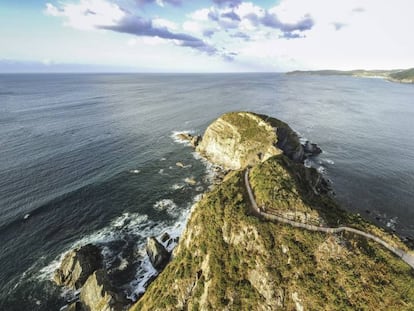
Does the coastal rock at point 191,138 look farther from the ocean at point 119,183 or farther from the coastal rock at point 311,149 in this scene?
the coastal rock at point 311,149

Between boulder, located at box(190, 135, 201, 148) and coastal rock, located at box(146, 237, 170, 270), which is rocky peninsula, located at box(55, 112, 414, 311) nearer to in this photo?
coastal rock, located at box(146, 237, 170, 270)

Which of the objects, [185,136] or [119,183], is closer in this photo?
[119,183]

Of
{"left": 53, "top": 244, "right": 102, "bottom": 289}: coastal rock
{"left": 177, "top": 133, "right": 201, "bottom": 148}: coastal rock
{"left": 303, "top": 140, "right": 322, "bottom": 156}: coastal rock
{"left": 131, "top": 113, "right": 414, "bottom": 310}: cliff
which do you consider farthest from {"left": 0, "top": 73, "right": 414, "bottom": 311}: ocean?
{"left": 131, "top": 113, "right": 414, "bottom": 310}: cliff

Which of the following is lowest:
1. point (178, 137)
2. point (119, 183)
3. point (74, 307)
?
point (178, 137)

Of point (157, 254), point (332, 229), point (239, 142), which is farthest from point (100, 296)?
point (239, 142)

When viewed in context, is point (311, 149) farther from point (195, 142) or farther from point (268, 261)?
point (268, 261)

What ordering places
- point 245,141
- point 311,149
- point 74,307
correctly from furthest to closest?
point 311,149, point 245,141, point 74,307

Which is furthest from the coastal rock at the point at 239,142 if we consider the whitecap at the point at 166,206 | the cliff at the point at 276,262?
the cliff at the point at 276,262
